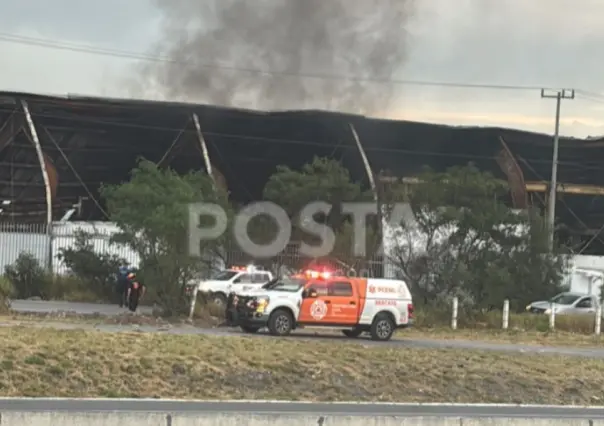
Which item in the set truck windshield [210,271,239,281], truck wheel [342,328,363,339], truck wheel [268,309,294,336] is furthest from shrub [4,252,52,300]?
truck wheel [342,328,363,339]

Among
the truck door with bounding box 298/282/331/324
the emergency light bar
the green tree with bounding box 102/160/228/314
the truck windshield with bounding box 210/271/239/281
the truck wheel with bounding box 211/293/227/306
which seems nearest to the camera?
the truck door with bounding box 298/282/331/324

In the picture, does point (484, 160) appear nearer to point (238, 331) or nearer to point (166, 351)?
point (238, 331)

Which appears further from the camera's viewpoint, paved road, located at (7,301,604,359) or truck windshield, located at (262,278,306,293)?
truck windshield, located at (262,278,306,293)

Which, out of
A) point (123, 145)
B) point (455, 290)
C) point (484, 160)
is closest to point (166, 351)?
point (455, 290)

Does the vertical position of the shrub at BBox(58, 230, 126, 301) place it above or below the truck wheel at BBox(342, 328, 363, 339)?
above

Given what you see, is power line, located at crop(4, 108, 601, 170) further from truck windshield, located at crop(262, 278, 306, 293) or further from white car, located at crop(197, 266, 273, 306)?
truck windshield, located at crop(262, 278, 306, 293)

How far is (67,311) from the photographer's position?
29.9 metres

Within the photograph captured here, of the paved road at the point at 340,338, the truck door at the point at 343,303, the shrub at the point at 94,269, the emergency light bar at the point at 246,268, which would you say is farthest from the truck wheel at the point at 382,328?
the shrub at the point at 94,269

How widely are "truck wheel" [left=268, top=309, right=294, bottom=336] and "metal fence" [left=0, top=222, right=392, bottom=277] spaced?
442 inches

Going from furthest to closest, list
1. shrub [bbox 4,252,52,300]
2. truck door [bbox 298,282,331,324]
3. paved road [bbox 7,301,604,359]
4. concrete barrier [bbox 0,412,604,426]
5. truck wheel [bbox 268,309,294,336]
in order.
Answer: shrub [bbox 4,252,52,300]
truck door [bbox 298,282,331,324]
truck wheel [bbox 268,309,294,336]
paved road [bbox 7,301,604,359]
concrete barrier [bbox 0,412,604,426]

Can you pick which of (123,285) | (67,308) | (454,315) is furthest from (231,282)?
(454,315)

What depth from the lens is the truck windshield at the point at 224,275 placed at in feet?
116

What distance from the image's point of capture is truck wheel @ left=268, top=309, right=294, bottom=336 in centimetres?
2617

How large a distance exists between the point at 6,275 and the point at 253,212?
10.8m
